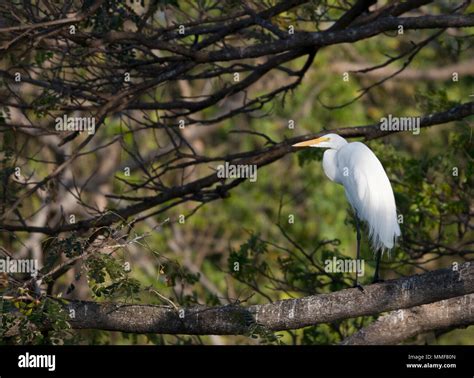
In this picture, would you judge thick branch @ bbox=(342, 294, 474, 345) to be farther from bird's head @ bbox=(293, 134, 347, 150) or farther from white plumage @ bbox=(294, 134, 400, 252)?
bird's head @ bbox=(293, 134, 347, 150)

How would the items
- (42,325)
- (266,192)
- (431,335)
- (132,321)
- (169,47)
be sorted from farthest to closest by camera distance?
(266,192) < (431,335) < (169,47) < (132,321) < (42,325)

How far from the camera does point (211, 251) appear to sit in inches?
489

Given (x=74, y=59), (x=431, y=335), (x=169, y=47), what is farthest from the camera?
(x=431, y=335)

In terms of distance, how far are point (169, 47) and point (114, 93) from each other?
0.76 metres

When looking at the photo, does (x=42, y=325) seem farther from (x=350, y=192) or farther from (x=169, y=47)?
(x=350, y=192)

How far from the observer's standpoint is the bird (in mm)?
4945

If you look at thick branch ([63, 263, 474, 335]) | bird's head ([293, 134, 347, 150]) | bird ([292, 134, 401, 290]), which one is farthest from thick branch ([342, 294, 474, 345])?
bird's head ([293, 134, 347, 150])

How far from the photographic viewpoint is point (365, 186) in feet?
17.0

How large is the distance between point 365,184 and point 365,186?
0.04 feet

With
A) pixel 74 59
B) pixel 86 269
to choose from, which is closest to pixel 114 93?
pixel 74 59

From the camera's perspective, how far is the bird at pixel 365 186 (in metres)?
4.95

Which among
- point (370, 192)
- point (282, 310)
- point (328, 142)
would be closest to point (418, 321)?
point (282, 310)

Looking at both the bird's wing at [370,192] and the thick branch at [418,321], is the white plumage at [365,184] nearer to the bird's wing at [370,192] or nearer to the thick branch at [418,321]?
the bird's wing at [370,192]
